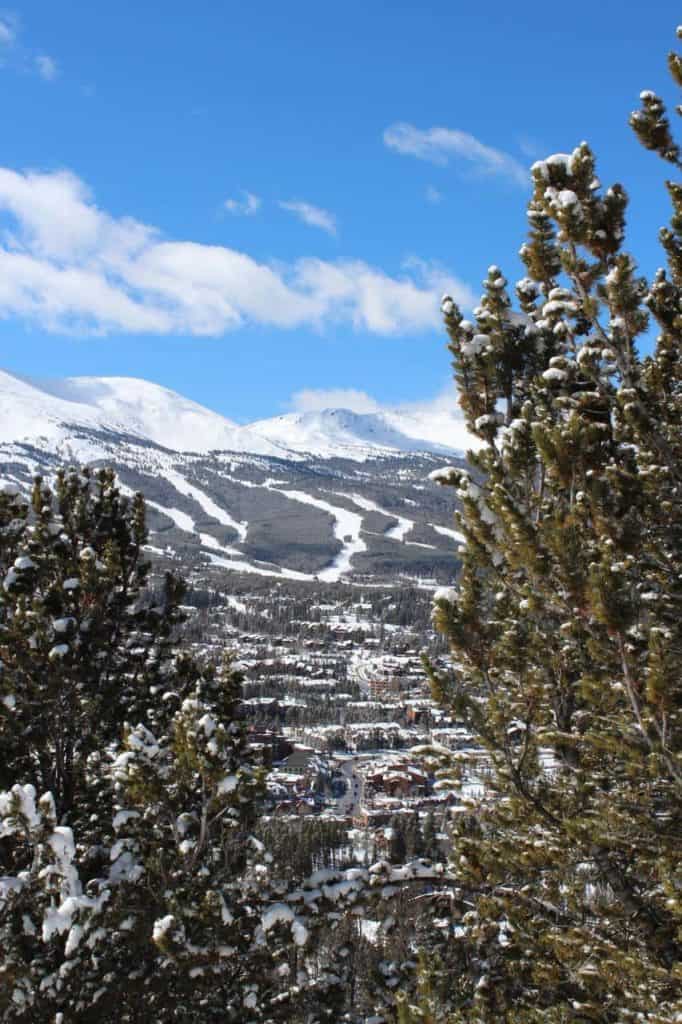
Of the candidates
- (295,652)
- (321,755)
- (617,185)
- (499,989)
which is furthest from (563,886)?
(295,652)

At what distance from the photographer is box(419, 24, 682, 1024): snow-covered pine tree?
5.48m

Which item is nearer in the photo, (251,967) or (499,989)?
(499,989)

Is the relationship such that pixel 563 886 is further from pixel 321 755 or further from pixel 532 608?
pixel 321 755

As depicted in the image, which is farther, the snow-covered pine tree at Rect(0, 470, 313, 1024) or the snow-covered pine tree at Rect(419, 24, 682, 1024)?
the snow-covered pine tree at Rect(0, 470, 313, 1024)

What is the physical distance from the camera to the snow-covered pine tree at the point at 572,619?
5477mm

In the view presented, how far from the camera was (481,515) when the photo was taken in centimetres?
631

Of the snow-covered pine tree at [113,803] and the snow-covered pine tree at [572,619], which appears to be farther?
the snow-covered pine tree at [113,803]

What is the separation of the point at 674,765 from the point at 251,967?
4734 mm

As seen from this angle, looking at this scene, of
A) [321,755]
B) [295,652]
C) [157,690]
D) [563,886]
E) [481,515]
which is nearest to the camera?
[481,515]

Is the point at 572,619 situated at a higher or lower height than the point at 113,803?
higher

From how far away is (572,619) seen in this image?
5.49 meters

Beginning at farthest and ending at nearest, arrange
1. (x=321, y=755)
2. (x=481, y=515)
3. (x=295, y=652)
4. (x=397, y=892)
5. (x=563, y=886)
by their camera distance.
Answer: (x=295, y=652), (x=321, y=755), (x=397, y=892), (x=563, y=886), (x=481, y=515)

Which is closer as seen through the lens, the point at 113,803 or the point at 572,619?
the point at 572,619

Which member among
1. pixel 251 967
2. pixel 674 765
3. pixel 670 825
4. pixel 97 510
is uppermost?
pixel 97 510
